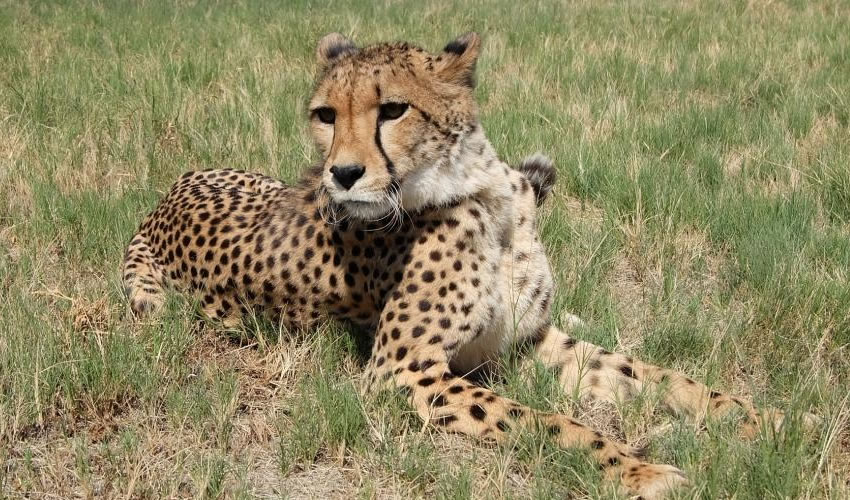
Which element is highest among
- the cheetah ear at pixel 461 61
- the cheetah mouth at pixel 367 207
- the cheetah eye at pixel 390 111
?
the cheetah ear at pixel 461 61

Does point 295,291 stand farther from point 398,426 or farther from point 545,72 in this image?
point 545,72

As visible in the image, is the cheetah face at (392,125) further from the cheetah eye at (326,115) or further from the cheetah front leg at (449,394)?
the cheetah front leg at (449,394)

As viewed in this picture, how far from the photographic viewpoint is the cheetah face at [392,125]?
2.51 metres

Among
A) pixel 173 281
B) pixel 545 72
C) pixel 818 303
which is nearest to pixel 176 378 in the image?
pixel 173 281

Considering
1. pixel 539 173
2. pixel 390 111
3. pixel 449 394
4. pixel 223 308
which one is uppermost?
Result: pixel 390 111

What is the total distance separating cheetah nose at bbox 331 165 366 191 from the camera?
2.45 meters

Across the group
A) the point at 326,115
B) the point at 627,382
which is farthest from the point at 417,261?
the point at 627,382

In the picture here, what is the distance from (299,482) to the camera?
2.43 meters

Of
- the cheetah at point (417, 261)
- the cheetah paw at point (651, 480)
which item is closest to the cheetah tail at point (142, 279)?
the cheetah at point (417, 261)

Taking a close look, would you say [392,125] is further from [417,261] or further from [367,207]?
[417,261]

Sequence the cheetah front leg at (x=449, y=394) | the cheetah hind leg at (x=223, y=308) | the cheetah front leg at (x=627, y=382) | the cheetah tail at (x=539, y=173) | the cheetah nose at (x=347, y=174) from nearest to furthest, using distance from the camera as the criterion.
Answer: the cheetah front leg at (x=449, y=394) → the cheetah nose at (x=347, y=174) → the cheetah front leg at (x=627, y=382) → the cheetah hind leg at (x=223, y=308) → the cheetah tail at (x=539, y=173)

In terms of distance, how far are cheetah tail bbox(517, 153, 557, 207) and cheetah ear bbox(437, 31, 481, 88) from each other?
0.69 meters

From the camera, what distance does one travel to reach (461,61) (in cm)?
280

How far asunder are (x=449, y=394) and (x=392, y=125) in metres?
0.72
